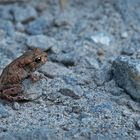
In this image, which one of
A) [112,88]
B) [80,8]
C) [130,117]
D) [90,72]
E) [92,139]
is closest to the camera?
[92,139]

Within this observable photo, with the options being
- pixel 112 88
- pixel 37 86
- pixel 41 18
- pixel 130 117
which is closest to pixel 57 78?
pixel 37 86

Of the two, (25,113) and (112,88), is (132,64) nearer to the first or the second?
(112,88)

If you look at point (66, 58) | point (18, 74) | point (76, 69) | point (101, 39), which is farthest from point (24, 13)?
point (18, 74)

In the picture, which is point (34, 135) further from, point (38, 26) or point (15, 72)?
point (38, 26)

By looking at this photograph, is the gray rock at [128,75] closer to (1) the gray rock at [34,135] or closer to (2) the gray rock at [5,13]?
(1) the gray rock at [34,135]

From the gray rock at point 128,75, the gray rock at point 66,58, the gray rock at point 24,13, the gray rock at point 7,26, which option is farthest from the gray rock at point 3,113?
the gray rock at point 24,13

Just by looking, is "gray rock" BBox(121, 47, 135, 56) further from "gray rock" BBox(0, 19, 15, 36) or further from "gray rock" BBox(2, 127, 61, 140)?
"gray rock" BBox(2, 127, 61, 140)
